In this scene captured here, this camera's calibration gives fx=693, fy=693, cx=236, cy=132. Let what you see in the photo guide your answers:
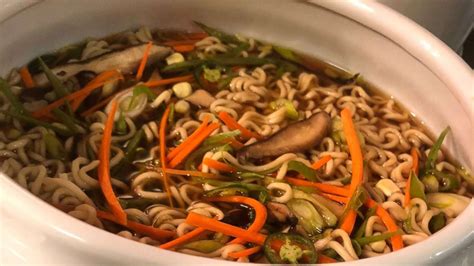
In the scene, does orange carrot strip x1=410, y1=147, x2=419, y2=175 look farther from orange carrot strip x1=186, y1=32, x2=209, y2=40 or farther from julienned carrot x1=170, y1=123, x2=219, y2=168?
orange carrot strip x1=186, y1=32, x2=209, y2=40

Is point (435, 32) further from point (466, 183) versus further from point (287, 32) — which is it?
point (466, 183)

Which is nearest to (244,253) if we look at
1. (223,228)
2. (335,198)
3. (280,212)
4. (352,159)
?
(223,228)

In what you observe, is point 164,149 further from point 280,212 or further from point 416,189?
point 416,189

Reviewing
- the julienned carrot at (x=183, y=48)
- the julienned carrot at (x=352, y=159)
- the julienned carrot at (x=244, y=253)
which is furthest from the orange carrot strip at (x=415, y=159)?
the julienned carrot at (x=183, y=48)

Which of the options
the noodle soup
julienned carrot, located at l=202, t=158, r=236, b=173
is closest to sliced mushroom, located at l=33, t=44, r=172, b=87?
the noodle soup

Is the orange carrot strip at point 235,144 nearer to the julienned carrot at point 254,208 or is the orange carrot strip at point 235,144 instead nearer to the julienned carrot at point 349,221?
the julienned carrot at point 254,208

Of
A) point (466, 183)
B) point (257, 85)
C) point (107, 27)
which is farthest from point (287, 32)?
point (466, 183)
